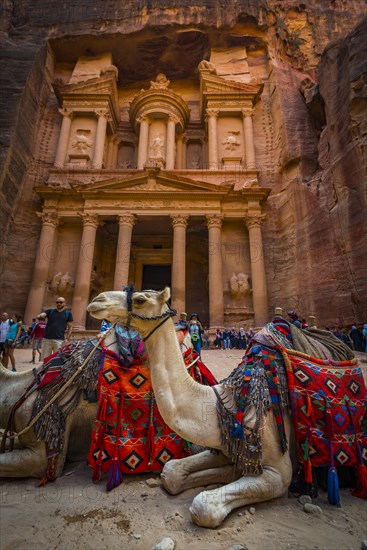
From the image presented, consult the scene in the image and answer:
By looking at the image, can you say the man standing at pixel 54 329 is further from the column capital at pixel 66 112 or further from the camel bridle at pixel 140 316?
the column capital at pixel 66 112

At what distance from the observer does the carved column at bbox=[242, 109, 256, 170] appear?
1907 cm

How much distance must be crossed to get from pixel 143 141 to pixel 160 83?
16.7 feet

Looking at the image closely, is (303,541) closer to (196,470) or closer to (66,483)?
(196,470)

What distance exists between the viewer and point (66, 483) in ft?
8.90

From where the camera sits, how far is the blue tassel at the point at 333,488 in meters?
2.39

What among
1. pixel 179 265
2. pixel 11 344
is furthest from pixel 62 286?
pixel 11 344

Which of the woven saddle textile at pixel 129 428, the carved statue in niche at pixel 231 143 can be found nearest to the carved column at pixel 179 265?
the carved statue in niche at pixel 231 143

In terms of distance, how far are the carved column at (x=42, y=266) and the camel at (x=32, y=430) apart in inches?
506

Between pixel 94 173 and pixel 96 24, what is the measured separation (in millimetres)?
13324

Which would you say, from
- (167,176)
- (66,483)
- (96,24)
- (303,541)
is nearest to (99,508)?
(66,483)

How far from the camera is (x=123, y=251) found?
16.0 metres

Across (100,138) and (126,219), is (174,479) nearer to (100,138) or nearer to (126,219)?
(126,219)

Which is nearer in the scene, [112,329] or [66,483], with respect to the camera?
[66,483]

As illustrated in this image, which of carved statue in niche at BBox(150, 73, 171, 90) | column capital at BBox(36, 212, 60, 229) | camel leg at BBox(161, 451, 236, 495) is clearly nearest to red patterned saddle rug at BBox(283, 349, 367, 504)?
camel leg at BBox(161, 451, 236, 495)
